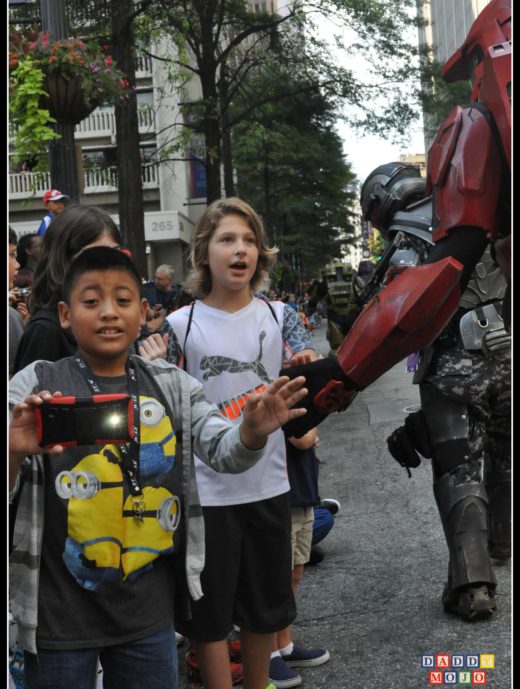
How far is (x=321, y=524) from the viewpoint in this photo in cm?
472

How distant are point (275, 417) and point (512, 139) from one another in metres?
1.12

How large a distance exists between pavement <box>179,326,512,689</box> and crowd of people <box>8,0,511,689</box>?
135 mm

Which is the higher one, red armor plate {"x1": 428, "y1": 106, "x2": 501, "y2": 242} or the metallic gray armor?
red armor plate {"x1": 428, "y1": 106, "x2": 501, "y2": 242}

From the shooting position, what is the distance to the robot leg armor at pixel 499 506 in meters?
4.27

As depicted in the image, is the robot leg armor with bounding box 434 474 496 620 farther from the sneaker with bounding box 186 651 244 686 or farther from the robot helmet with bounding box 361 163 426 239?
the robot helmet with bounding box 361 163 426 239

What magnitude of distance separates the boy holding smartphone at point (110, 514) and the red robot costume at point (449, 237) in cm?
54

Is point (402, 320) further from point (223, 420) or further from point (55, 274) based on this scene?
point (55, 274)

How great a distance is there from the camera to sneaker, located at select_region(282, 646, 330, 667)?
11.5 ft

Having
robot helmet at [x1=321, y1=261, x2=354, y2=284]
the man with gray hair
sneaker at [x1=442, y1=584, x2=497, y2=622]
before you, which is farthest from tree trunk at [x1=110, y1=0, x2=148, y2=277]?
sneaker at [x1=442, y1=584, x2=497, y2=622]

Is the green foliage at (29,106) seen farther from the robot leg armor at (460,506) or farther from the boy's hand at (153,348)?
the boy's hand at (153,348)

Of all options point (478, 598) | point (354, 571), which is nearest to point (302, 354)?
point (478, 598)

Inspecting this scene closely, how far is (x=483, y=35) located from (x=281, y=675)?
2232mm

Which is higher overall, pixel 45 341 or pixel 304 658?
pixel 45 341

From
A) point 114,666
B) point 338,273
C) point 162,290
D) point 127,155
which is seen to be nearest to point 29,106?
point 114,666
